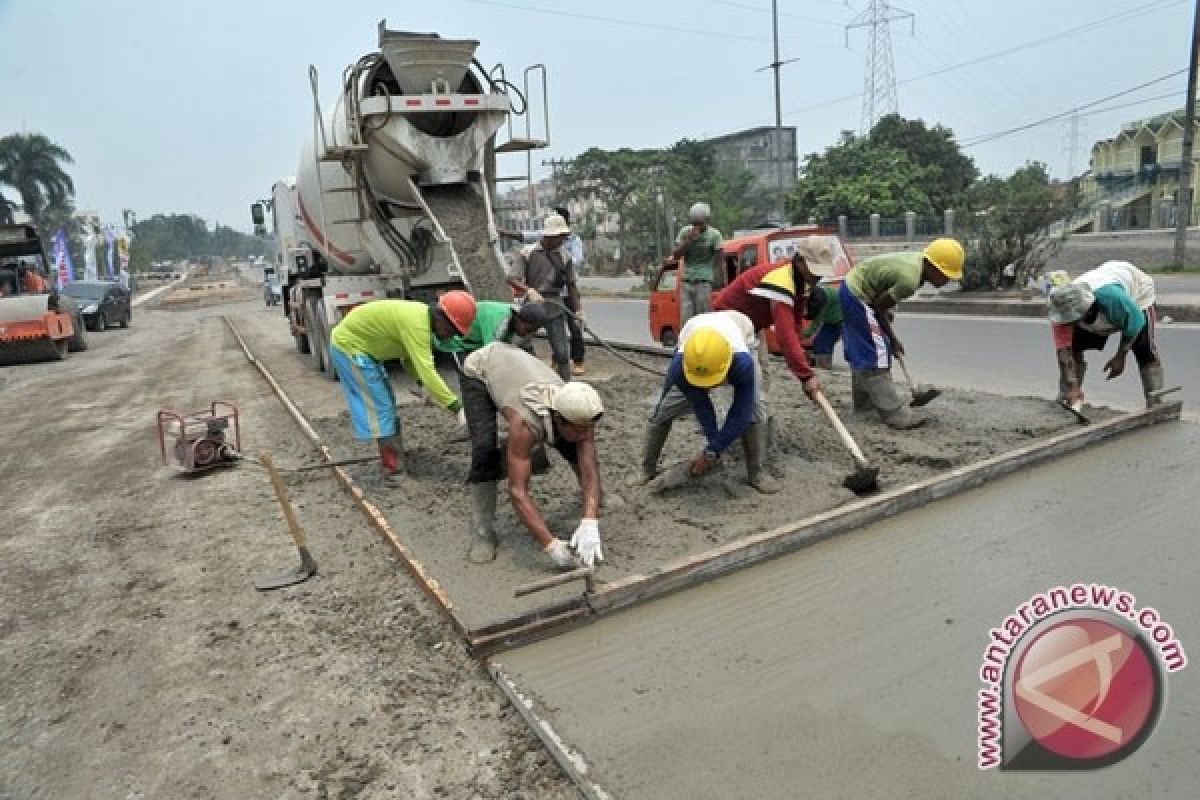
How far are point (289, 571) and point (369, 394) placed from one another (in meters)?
1.49

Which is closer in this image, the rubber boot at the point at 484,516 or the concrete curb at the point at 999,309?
the rubber boot at the point at 484,516

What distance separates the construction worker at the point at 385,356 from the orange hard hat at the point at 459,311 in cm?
3

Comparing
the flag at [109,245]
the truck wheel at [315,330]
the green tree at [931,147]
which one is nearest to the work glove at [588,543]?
the truck wheel at [315,330]

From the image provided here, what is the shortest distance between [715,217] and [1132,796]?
37760mm

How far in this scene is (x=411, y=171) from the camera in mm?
8469

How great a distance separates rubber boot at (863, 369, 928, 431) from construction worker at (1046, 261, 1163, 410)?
3.33 feet

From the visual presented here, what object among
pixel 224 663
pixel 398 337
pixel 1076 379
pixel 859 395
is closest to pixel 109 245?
pixel 398 337

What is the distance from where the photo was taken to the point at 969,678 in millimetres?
2756

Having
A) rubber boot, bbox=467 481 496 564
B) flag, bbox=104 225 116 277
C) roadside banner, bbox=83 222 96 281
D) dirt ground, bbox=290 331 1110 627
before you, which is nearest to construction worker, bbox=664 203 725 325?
dirt ground, bbox=290 331 1110 627

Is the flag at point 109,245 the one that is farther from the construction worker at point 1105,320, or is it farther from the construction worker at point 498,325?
the construction worker at point 1105,320

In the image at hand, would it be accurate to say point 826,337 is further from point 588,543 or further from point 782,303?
point 588,543

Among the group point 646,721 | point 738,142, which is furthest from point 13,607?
point 738,142

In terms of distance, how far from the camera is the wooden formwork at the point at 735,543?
3.21 meters

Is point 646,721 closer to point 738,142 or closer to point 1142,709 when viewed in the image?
point 1142,709
